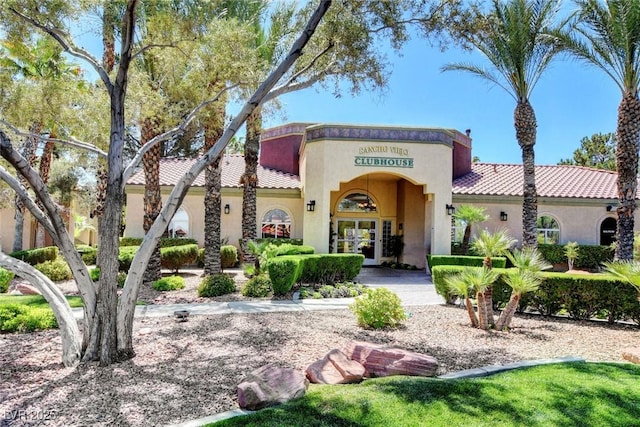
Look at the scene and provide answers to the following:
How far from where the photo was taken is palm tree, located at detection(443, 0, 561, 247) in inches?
600

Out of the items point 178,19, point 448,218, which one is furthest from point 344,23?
point 448,218

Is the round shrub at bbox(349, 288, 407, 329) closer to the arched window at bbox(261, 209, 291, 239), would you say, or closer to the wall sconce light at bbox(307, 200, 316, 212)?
the wall sconce light at bbox(307, 200, 316, 212)

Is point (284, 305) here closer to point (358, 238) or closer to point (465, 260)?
point (465, 260)

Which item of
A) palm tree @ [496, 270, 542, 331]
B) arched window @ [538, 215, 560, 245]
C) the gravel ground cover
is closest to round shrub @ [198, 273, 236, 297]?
the gravel ground cover

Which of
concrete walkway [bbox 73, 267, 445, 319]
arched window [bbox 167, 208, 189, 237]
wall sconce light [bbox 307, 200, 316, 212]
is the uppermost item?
wall sconce light [bbox 307, 200, 316, 212]

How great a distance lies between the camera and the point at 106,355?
6176 millimetres

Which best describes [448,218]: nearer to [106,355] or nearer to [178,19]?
[178,19]

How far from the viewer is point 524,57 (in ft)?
51.5

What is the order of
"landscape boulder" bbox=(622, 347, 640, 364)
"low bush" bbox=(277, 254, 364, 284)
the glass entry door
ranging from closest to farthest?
"landscape boulder" bbox=(622, 347, 640, 364), "low bush" bbox=(277, 254, 364, 284), the glass entry door

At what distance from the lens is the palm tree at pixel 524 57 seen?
50.0 ft

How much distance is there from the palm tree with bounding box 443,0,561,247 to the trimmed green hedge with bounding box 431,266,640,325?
22.5ft

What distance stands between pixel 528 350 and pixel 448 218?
12448 mm

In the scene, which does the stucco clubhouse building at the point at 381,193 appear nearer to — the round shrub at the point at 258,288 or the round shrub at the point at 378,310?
the round shrub at the point at 258,288

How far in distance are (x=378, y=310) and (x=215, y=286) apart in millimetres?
5785
